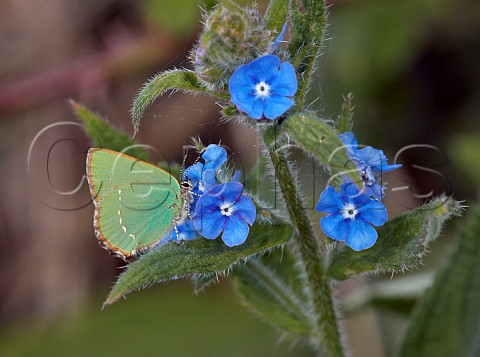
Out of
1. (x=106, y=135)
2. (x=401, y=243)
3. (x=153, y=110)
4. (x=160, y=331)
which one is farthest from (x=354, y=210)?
(x=153, y=110)

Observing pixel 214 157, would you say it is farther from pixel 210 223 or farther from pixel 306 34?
pixel 306 34

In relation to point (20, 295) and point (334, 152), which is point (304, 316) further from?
point (20, 295)

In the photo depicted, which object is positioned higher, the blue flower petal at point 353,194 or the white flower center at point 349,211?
the blue flower petal at point 353,194

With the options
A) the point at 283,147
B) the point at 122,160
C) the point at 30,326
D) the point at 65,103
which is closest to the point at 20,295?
the point at 30,326

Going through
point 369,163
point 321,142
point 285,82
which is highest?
point 285,82

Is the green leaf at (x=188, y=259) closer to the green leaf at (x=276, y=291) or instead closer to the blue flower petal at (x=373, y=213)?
the blue flower petal at (x=373, y=213)


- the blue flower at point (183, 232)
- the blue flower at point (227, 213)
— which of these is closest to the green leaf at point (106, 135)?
the blue flower at point (183, 232)

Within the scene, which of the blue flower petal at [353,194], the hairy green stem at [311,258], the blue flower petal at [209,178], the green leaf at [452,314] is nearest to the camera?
the blue flower petal at [353,194]
